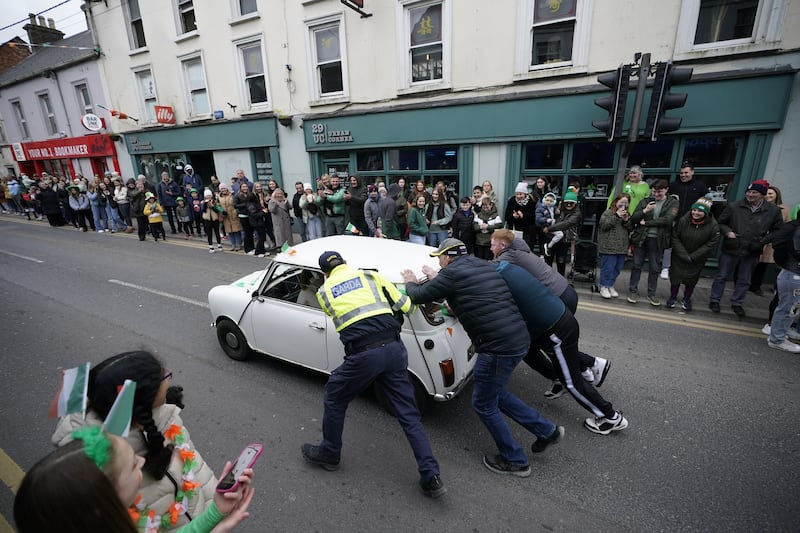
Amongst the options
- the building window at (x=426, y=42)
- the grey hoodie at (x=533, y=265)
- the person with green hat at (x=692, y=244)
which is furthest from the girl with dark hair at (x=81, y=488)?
the building window at (x=426, y=42)

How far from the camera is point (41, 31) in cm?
2320

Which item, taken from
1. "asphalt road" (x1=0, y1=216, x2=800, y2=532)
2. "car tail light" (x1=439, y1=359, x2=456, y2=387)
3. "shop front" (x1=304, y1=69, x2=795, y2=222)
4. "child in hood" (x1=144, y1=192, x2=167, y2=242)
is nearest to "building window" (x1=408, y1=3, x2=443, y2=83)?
"shop front" (x1=304, y1=69, x2=795, y2=222)

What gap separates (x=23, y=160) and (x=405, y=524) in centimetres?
3121

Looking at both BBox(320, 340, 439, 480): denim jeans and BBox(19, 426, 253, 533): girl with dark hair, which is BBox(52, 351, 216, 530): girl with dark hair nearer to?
BBox(19, 426, 253, 533): girl with dark hair

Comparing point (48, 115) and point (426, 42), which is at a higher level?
point (426, 42)

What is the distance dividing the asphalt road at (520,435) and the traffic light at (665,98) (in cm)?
303

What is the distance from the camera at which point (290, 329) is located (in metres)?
4.16

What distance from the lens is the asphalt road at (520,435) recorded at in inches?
110

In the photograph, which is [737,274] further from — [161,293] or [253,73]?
[253,73]

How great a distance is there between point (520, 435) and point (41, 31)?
112 feet

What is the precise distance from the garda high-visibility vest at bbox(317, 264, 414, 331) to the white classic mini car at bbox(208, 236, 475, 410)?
1.20 feet

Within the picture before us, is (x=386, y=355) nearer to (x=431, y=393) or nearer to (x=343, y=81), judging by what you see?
(x=431, y=393)

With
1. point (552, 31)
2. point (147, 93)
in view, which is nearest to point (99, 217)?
point (147, 93)

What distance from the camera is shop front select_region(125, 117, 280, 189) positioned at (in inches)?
517
